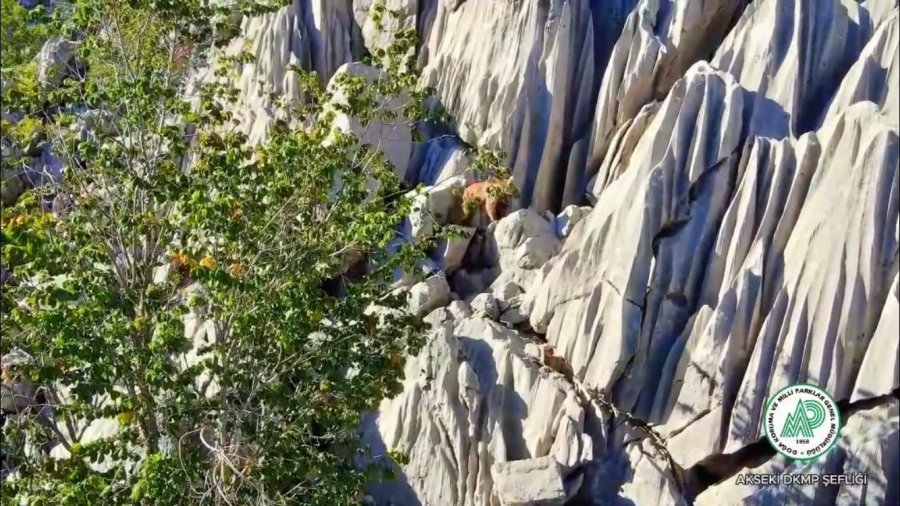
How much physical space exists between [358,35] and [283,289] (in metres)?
8.74

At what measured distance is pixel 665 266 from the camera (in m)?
9.55

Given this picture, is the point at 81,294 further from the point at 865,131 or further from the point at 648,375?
the point at 865,131

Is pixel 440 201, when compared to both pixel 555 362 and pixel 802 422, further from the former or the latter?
pixel 802 422

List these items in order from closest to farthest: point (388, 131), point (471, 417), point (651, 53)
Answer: point (471, 417) → point (651, 53) → point (388, 131)

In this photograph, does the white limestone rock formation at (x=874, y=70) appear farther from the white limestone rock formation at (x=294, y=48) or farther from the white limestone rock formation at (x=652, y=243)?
the white limestone rock formation at (x=294, y=48)

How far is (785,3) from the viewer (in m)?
10.7

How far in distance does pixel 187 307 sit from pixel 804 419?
261 inches

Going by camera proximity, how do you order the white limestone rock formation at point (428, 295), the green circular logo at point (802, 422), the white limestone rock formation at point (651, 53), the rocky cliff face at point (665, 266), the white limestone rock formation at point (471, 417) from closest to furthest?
the green circular logo at point (802, 422) < the rocky cliff face at point (665, 266) < the white limestone rock formation at point (471, 417) < the white limestone rock formation at point (428, 295) < the white limestone rock formation at point (651, 53)

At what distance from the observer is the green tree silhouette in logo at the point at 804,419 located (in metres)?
7.84

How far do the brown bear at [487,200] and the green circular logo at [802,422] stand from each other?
4.88 meters

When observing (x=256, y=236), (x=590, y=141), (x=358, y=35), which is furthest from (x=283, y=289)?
(x=358, y=35)

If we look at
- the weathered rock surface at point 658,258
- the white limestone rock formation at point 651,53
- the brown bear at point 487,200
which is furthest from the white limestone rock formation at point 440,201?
the white limestone rock formation at point 651,53

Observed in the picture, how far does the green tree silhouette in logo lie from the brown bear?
502 cm

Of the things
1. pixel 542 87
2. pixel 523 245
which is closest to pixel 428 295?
pixel 523 245
